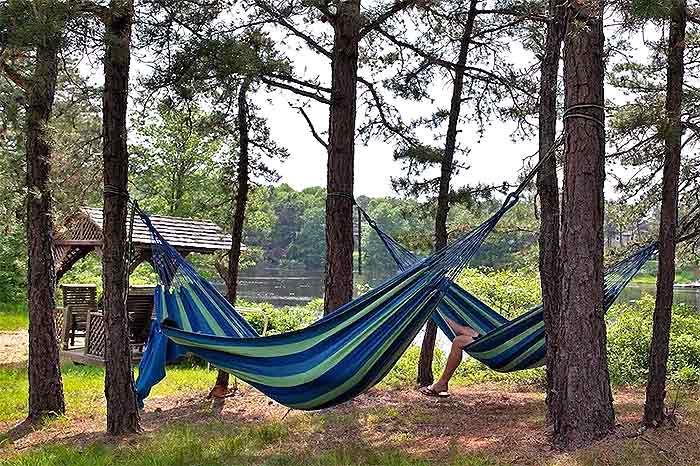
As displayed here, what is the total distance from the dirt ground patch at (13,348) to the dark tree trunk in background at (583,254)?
6159mm

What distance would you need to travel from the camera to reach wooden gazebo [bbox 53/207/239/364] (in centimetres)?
803

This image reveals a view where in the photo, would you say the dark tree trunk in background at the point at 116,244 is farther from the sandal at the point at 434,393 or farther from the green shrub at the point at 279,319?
the green shrub at the point at 279,319

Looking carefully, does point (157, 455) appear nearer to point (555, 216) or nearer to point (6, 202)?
point (555, 216)

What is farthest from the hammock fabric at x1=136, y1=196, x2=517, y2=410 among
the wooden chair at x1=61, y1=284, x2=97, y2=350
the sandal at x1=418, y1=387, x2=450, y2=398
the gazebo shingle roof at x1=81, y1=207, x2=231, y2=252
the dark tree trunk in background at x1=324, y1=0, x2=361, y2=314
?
the wooden chair at x1=61, y1=284, x2=97, y2=350

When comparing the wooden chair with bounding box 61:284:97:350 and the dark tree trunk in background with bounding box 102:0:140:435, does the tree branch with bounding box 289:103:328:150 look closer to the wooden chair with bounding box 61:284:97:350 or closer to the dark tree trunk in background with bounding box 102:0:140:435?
the dark tree trunk in background with bounding box 102:0:140:435

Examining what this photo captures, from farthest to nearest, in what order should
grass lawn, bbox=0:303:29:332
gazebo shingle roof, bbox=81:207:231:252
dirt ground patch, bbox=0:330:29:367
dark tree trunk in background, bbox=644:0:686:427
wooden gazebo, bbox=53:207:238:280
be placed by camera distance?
grass lawn, bbox=0:303:29:332 → wooden gazebo, bbox=53:207:238:280 → gazebo shingle roof, bbox=81:207:231:252 → dirt ground patch, bbox=0:330:29:367 → dark tree trunk in background, bbox=644:0:686:427

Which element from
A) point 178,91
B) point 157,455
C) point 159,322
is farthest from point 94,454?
point 178,91

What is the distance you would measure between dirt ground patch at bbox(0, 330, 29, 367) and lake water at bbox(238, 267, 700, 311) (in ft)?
23.1

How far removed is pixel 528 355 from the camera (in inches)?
183

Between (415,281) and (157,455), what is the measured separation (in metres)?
1.59

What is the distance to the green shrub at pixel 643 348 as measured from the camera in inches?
250

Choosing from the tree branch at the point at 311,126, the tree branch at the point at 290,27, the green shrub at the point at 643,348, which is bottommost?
the green shrub at the point at 643,348

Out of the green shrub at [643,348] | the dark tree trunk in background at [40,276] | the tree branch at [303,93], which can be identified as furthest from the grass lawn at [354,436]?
the tree branch at [303,93]

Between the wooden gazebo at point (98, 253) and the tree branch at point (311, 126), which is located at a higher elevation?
the tree branch at point (311, 126)
